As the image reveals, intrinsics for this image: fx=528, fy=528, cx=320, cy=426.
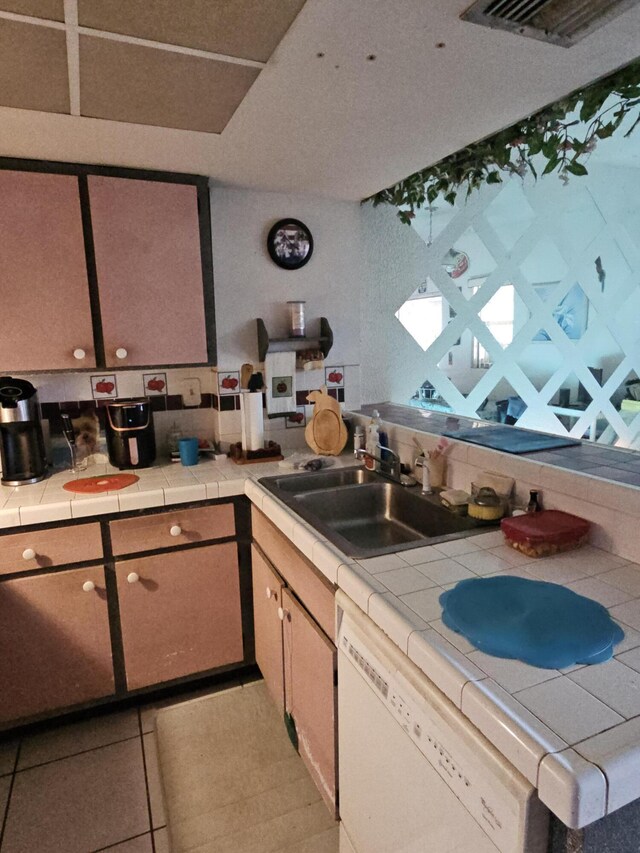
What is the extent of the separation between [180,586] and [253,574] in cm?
28

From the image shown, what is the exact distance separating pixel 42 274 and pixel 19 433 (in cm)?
58

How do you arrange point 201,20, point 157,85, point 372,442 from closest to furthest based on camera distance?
1. point 201,20
2. point 157,85
3. point 372,442

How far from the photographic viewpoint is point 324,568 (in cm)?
132

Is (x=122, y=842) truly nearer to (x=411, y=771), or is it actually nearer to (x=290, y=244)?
(x=411, y=771)

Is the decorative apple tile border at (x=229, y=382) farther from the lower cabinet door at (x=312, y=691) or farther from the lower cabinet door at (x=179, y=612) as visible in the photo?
the lower cabinet door at (x=312, y=691)

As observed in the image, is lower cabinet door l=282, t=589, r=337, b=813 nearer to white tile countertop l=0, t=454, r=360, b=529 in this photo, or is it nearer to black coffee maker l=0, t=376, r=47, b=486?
white tile countertop l=0, t=454, r=360, b=529

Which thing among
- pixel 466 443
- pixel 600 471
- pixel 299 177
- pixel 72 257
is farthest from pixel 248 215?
pixel 600 471

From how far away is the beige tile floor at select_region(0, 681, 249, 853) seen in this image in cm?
155

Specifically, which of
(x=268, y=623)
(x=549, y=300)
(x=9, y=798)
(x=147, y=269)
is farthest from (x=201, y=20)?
(x=549, y=300)

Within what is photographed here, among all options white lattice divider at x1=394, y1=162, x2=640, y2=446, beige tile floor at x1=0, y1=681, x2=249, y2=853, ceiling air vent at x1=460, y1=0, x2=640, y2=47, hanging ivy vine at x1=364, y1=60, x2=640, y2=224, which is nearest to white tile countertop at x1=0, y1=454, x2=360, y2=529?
beige tile floor at x1=0, y1=681, x2=249, y2=853

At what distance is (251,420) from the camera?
7.30 ft

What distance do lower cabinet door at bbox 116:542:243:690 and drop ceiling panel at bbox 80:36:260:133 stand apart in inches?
56.2

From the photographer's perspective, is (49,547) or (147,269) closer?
(49,547)

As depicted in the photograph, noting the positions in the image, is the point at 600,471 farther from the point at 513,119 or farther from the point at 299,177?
the point at 299,177
